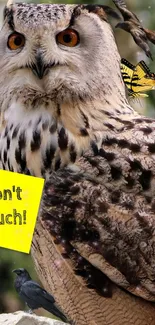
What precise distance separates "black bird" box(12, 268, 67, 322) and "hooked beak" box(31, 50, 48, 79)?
0.31 meters

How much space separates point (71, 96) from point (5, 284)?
2.51ft

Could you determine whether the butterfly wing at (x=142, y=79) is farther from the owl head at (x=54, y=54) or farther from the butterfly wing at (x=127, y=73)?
the owl head at (x=54, y=54)

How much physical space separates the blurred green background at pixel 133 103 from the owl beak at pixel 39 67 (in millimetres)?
353

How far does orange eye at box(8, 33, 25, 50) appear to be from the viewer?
88cm

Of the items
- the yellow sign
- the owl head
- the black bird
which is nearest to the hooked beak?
the owl head

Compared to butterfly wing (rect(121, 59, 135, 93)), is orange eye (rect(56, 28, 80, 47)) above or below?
above

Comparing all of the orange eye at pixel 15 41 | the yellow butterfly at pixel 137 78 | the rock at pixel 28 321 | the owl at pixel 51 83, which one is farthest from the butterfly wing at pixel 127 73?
the rock at pixel 28 321

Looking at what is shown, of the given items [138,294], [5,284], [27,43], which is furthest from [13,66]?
[5,284]

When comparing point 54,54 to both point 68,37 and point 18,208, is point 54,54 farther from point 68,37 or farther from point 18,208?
point 18,208

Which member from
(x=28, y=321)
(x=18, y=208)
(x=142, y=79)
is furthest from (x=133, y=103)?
(x=28, y=321)

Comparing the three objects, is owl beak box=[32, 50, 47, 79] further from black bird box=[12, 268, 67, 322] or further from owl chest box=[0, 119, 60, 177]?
black bird box=[12, 268, 67, 322]

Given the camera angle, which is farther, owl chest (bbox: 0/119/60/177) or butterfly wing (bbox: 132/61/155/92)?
butterfly wing (bbox: 132/61/155/92)

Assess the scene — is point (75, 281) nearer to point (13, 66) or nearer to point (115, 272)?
point (115, 272)

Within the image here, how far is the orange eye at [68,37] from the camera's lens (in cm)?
88
